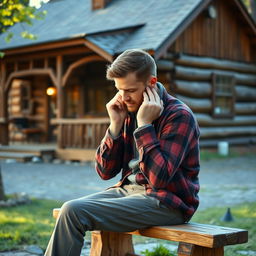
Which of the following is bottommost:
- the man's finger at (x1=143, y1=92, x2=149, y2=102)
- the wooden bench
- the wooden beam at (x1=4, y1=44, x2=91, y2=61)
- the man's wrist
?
the wooden bench

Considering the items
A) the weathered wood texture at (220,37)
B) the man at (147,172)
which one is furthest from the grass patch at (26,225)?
the weathered wood texture at (220,37)

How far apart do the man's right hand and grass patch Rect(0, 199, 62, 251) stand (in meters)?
1.83

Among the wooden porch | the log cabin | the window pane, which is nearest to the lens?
the log cabin

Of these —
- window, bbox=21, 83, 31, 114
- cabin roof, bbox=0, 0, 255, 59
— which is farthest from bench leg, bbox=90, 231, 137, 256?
window, bbox=21, 83, 31, 114

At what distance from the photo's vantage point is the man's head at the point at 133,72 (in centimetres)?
343

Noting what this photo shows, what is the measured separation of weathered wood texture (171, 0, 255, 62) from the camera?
15.7 m

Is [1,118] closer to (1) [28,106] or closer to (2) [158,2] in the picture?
(1) [28,106]

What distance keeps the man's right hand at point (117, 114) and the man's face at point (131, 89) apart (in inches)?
6.0

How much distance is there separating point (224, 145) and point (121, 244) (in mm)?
12398

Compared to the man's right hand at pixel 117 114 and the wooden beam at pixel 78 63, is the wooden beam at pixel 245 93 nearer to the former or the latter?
the wooden beam at pixel 78 63

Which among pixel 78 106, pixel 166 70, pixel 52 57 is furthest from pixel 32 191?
pixel 78 106

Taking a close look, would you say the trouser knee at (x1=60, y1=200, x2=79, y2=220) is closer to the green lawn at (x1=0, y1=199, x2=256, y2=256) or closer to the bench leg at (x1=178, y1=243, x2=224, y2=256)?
the bench leg at (x1=178, y1=243, x2=224, y2=256)

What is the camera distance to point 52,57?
54.6 feet

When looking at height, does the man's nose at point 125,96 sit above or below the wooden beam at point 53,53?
below
